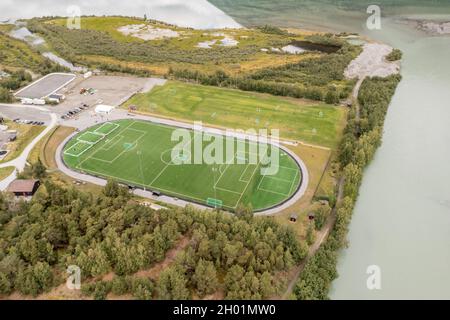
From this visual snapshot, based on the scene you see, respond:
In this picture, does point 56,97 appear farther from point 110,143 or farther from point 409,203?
point 409,203

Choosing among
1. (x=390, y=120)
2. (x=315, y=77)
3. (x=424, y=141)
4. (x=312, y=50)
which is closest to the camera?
(x=424, y=141)

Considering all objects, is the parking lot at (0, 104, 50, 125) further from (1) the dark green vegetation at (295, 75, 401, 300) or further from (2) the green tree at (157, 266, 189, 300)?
(1) the dark green vegetation at (295, 75, 401, 300)

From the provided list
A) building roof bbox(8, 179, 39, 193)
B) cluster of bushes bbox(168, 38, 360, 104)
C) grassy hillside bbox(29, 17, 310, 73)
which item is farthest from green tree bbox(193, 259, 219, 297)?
grassy hillside bbox(29, 17, 310, 73)

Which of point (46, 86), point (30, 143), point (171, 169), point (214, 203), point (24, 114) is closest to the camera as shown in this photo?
point (214, 203)

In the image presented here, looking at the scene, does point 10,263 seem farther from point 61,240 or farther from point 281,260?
point 281,260

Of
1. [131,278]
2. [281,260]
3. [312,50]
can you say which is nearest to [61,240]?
[131,278]

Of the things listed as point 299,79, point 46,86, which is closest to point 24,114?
point 46,86
